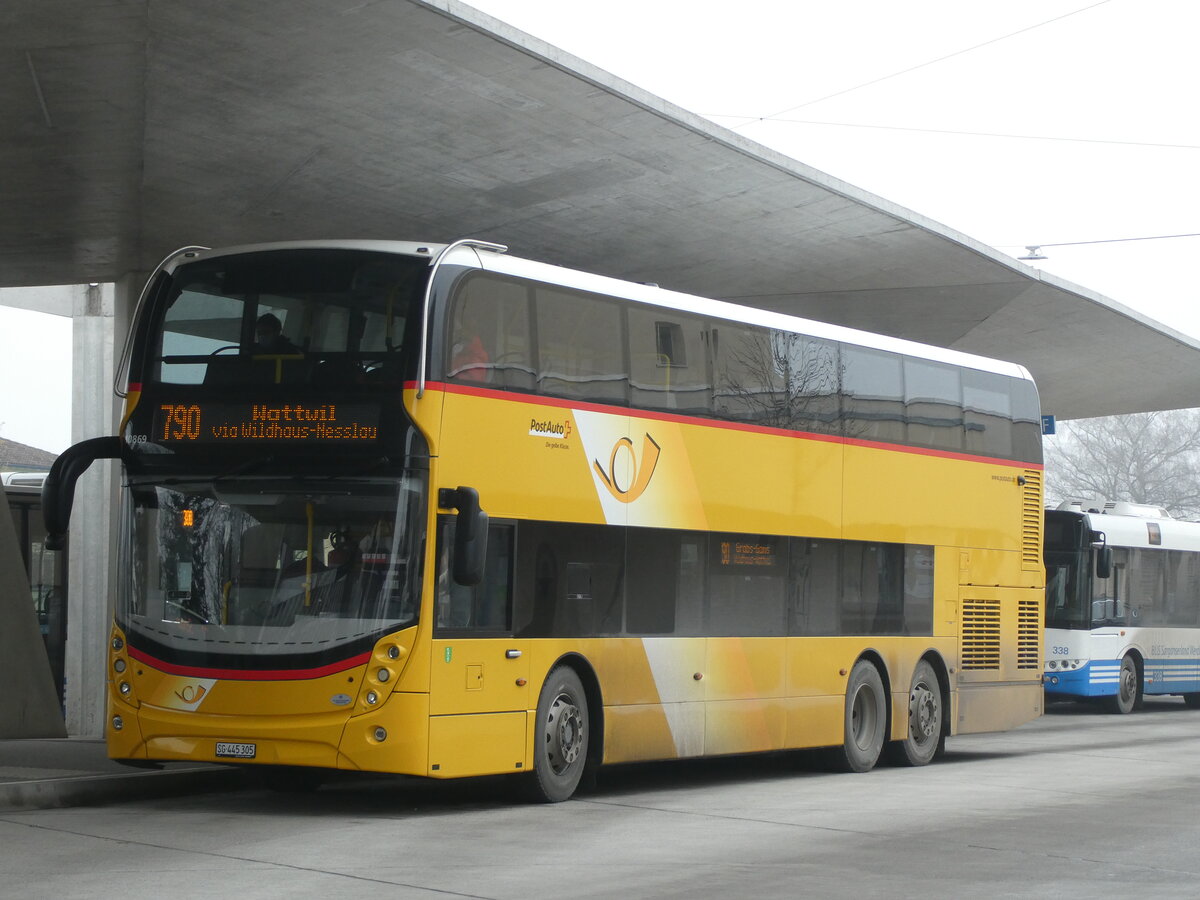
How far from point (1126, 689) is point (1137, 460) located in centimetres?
7316

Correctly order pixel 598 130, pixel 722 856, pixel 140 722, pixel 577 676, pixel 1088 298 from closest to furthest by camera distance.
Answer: pixel 722 856 < pixel 140 722 < pixel 577 676 < pixel 598 130 < pixel 1088 298

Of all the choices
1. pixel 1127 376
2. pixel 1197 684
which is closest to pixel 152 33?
pixel 1197 684

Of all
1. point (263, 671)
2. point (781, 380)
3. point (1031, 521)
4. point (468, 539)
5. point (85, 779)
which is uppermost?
point (781, 380)

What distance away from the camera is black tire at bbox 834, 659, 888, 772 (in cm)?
1656

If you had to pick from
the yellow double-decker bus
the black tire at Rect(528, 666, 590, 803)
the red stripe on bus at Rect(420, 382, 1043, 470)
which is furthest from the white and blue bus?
the black tire at Rect(528, 666, 590, 803)

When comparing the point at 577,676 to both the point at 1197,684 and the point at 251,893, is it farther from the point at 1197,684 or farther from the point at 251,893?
the point at 1197,684

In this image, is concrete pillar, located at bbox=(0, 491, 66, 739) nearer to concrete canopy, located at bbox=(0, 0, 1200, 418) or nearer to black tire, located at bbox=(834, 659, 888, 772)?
concrete canopy, located at bbox=(0, 0, 1200, 418)

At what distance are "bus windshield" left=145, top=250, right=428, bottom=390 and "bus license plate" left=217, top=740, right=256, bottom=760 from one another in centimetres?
246

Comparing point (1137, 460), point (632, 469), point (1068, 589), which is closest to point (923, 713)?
point (632, 469)

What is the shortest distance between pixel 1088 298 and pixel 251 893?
68.8 feet

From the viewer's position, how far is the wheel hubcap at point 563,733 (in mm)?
12766

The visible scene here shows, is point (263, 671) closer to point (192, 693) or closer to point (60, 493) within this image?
point (192, 693)

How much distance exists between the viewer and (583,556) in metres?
13.1

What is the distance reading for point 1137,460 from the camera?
98.4 meters
